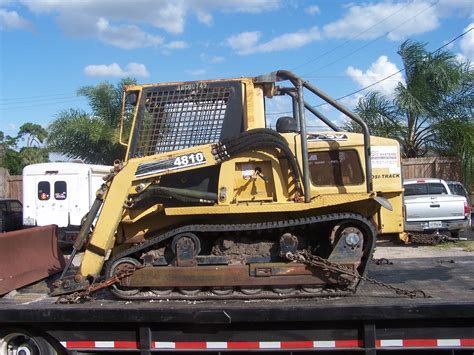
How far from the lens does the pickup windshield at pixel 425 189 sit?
14.5 meters

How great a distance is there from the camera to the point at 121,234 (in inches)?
231

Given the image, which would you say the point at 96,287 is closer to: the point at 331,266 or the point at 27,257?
the point at 27,257

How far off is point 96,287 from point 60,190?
1111 centimetres

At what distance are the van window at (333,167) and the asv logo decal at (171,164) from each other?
1.10 metres

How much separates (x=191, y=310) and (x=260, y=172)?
60.0 inches

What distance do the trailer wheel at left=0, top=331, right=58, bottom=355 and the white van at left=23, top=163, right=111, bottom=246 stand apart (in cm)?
1049

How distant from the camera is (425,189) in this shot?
14539 mm

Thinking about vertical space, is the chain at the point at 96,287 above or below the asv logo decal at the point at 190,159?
below

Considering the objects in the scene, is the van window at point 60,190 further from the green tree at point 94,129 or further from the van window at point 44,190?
the green tree at point 94,129

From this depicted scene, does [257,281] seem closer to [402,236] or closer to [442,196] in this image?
[402,236]

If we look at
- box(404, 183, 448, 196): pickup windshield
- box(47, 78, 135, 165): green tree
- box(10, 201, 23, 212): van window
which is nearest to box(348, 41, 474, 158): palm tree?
box(404, 183, 448, 196): pickup windshield

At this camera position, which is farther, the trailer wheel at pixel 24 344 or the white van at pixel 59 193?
the white van at pixel 59 193

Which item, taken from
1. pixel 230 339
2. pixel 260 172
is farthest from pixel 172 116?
pixel 230 339

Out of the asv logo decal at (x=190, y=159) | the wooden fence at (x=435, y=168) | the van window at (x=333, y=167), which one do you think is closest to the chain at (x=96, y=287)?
the asv logo decal at (x=190, y=159)
